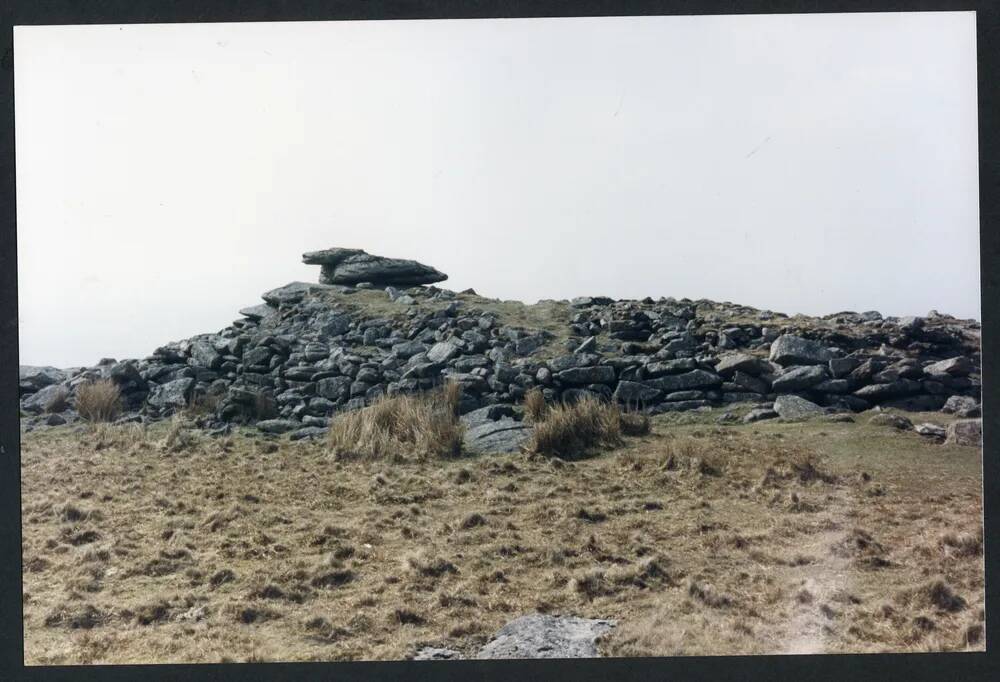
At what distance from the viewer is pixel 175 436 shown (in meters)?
7.90

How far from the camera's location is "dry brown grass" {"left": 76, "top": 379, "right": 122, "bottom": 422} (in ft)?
27.7

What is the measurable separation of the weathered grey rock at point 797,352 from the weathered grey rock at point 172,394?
17.0 feet

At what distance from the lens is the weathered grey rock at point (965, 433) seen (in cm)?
685

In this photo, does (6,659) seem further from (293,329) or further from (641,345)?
(641,345)

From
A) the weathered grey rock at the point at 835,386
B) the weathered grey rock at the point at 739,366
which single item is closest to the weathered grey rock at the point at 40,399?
the weathered grey rock at the point at 739,366

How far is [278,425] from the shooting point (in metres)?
7.98

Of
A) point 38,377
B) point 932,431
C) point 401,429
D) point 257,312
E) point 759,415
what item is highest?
point 257,312

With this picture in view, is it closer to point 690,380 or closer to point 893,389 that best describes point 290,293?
point 690,380

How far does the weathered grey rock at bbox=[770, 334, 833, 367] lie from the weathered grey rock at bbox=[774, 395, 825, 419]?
38cm

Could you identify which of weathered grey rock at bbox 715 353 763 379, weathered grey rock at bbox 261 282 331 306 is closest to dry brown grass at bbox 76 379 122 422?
weathered grey rock at bbox 261 282 331 306

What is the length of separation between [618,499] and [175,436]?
371 centimetres

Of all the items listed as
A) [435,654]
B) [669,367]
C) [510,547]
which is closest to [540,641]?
[435,654]

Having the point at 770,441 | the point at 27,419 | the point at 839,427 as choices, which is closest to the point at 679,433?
the point at 770,441

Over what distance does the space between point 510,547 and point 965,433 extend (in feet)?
11.3
